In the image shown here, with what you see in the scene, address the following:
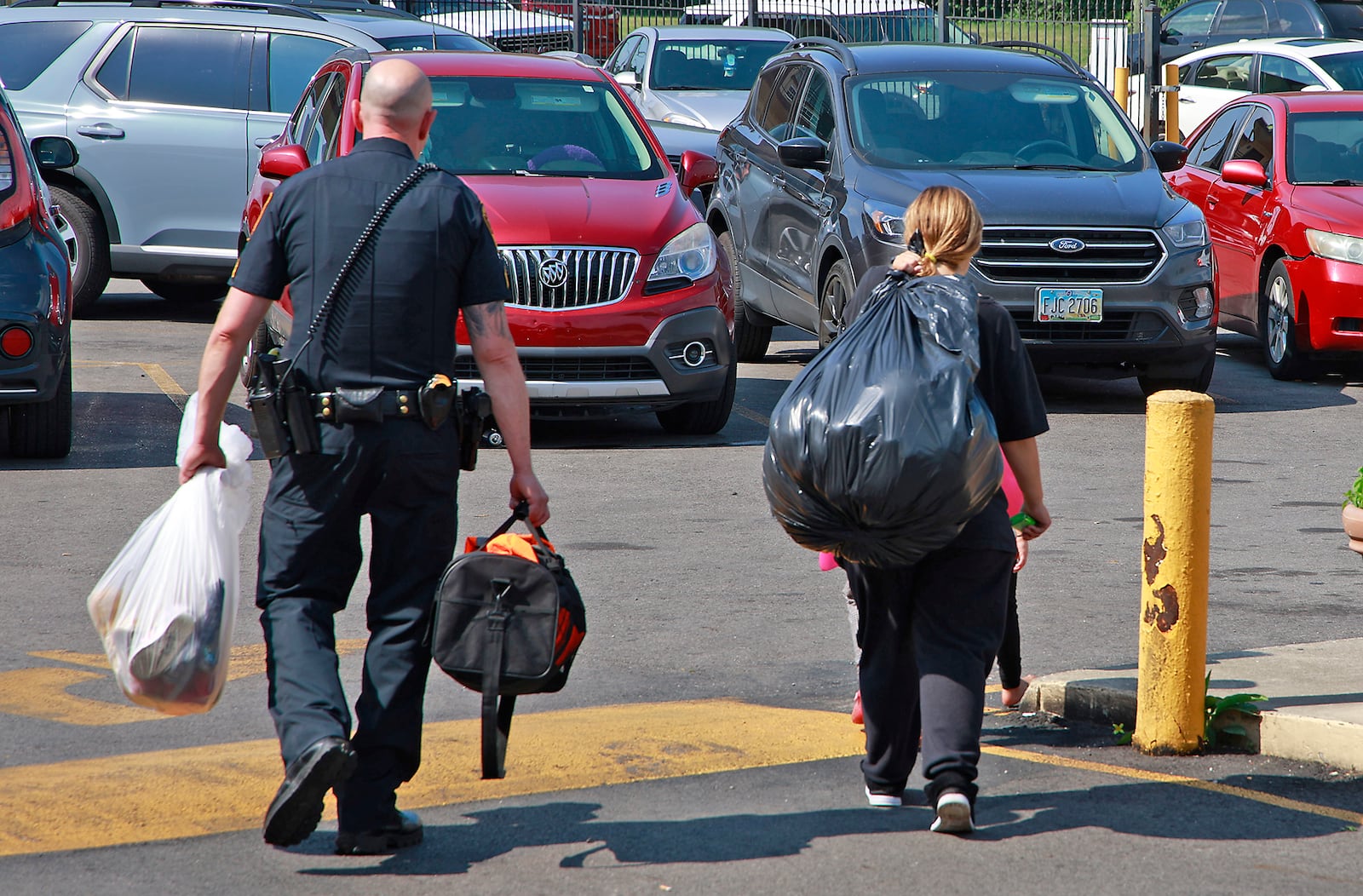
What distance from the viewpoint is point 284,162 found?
9.32 m

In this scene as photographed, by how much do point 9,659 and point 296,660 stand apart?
6.91ft

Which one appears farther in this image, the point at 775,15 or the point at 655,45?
the point at 775,15

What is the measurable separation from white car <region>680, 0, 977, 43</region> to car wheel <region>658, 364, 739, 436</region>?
15.5 m

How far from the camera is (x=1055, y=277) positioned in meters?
10.3

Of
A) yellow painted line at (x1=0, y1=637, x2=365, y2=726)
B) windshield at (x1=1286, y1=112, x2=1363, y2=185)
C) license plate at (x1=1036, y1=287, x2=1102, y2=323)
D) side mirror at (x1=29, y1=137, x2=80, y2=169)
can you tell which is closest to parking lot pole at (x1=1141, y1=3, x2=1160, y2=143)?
windshield at (x1=1286, y1=112, x2=1363, y2=185)

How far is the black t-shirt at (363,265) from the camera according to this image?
13.3 ft

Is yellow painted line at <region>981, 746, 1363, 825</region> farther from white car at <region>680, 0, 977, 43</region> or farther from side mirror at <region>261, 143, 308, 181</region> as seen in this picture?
white car at <region>680, 0, 977, 43</region>

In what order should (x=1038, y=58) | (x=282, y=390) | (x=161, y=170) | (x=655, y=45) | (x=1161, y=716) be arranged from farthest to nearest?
(x=655, y=45) < (x=161, y=170) < (x=1038, y=58) < (x=1161, y=716) < (x=282, y=390)

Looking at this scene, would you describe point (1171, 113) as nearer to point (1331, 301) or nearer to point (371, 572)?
point (1331, 301)

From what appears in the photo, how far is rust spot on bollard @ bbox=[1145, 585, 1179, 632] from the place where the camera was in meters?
4.81

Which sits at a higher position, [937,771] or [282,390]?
[282,390]

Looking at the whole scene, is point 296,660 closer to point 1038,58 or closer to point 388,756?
point 388,756

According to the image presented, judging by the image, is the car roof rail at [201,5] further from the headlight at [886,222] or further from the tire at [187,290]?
the headlight at [886,222]

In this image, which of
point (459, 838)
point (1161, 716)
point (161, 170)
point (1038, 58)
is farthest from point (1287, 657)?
point (161, 170)
